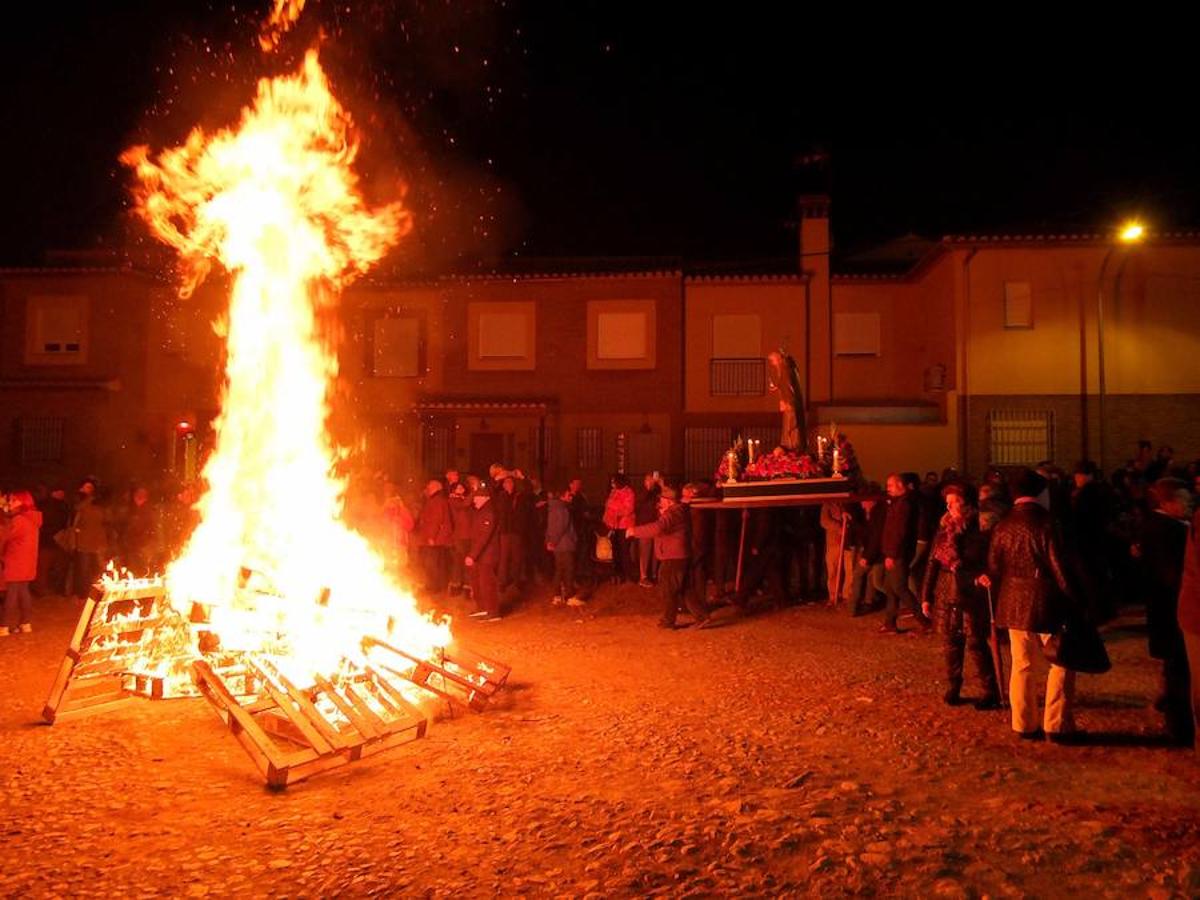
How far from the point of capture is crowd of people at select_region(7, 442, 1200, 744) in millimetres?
6496

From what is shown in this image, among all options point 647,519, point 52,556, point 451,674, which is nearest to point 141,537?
point 52,556

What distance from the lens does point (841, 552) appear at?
12.4 metres

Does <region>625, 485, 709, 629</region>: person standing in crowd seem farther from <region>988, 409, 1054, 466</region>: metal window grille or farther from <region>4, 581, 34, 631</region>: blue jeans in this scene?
<region>988, 409, 1054, 466</region>: metal window grille

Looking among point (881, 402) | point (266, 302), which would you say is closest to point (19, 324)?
point (266, 302)

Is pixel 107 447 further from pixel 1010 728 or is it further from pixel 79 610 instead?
pixel 1010 728

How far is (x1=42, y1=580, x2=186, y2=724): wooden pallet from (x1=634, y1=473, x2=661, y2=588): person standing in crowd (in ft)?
22.4

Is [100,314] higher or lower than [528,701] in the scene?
higher

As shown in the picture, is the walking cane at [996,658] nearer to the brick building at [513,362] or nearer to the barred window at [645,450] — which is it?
the brick building at [513,362]

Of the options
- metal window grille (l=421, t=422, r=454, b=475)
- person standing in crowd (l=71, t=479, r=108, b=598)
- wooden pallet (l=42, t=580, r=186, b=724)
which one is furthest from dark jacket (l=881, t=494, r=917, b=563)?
metal window grille (l=421, t=422, r=454, b=475)

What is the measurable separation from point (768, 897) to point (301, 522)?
7689 millimetres

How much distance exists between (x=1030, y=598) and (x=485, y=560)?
7653mm

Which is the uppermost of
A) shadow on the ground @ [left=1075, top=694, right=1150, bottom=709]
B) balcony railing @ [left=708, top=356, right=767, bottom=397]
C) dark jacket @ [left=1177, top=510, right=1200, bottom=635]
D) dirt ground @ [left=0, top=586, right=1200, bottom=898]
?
balcony railing @ [left=708, top=356, right=767, bottom=397]

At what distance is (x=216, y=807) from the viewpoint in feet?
17.9

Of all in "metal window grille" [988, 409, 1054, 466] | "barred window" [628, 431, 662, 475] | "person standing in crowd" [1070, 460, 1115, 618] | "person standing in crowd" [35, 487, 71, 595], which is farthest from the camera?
"barred window" [628, 431, 662, 475]
